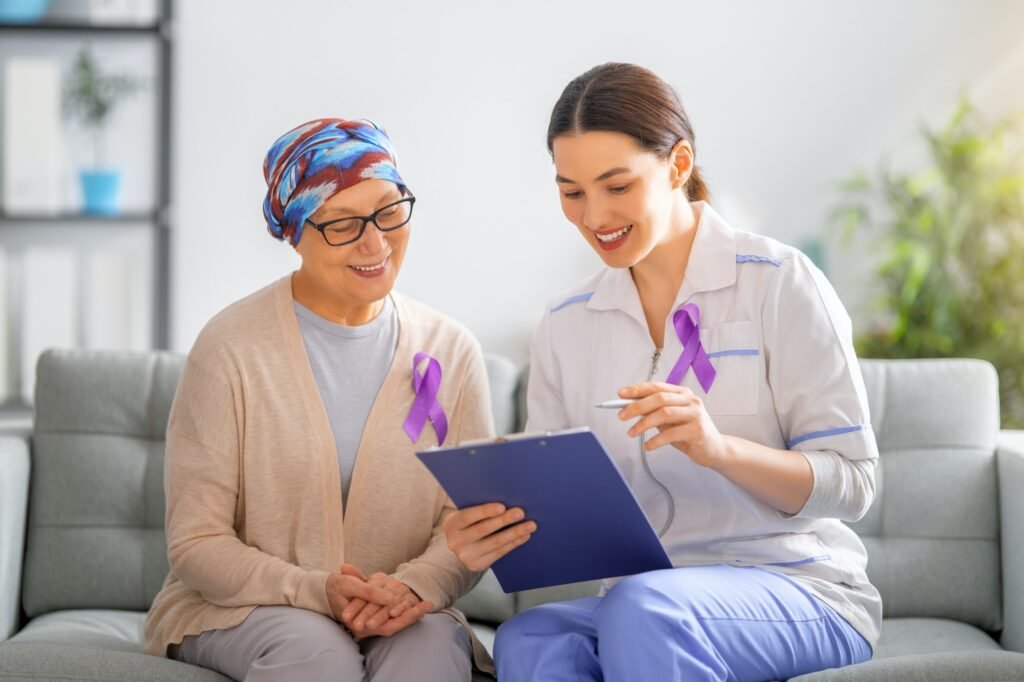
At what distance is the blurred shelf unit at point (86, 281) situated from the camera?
3029 mm

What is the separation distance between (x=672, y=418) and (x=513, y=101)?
6.24ft

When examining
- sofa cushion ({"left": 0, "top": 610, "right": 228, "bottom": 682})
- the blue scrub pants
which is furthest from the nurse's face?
sofa cushion ({"left": 0, "top": 610, "right": 228, "bottom": 682})

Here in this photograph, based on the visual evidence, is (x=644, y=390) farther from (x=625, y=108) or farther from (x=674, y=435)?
(x=625, y=108)

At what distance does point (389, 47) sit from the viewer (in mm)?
3174

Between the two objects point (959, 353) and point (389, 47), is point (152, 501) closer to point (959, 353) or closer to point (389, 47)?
point (389, 47)

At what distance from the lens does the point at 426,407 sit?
1.88m

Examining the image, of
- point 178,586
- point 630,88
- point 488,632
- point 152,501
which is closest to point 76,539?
point 152,501

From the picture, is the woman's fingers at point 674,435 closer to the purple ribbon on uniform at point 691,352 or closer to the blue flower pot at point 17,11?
the purple ribbon on uniform at point 691,352

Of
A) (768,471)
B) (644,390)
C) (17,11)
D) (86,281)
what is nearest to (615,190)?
(644,390)

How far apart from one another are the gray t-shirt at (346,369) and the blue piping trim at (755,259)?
0.60 m

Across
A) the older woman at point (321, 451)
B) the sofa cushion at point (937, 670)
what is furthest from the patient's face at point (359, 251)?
the sofa cushion at point (937, 670)

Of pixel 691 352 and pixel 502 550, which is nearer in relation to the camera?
pixel 502 550

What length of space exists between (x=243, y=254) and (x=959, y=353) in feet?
6.49

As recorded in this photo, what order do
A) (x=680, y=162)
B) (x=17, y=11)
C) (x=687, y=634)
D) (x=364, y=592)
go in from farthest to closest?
(x=17, y=11)
(x=680, y=162)
(x=364, y=592)
(x=687, y=634)
